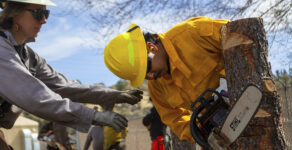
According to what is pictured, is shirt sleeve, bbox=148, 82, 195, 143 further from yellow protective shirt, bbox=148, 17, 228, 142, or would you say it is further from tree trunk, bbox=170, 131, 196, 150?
tree trunk, bbox=170, 131, 196, 150

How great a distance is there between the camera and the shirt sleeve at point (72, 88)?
11.6ft

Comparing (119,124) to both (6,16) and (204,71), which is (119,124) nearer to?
(204,71)

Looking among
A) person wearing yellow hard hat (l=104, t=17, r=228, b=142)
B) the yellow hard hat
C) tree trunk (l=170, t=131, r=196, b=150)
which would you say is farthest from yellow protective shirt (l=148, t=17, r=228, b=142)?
tree trunk (l=170, t=131, r=196, b=150)

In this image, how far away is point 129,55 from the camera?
286 cm

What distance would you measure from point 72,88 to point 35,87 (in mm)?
961

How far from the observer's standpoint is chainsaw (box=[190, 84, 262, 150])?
1.98m

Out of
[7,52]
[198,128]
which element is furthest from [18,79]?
[198,128]

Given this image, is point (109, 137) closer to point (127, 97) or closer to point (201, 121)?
point (127, 97)

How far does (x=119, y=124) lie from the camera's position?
2732 millimetres

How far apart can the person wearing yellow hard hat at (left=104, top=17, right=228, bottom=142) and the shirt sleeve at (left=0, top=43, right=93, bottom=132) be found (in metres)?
0.53

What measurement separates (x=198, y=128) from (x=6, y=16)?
2.24 m

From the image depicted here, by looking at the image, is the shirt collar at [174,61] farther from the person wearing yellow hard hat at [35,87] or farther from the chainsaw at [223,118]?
the person wearing yellow hard hat at [35,87]

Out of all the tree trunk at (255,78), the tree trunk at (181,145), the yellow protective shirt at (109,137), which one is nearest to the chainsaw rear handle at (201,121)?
the tree trunk at (255,78)

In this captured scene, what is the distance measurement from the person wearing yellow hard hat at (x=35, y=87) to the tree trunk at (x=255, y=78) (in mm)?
1010
